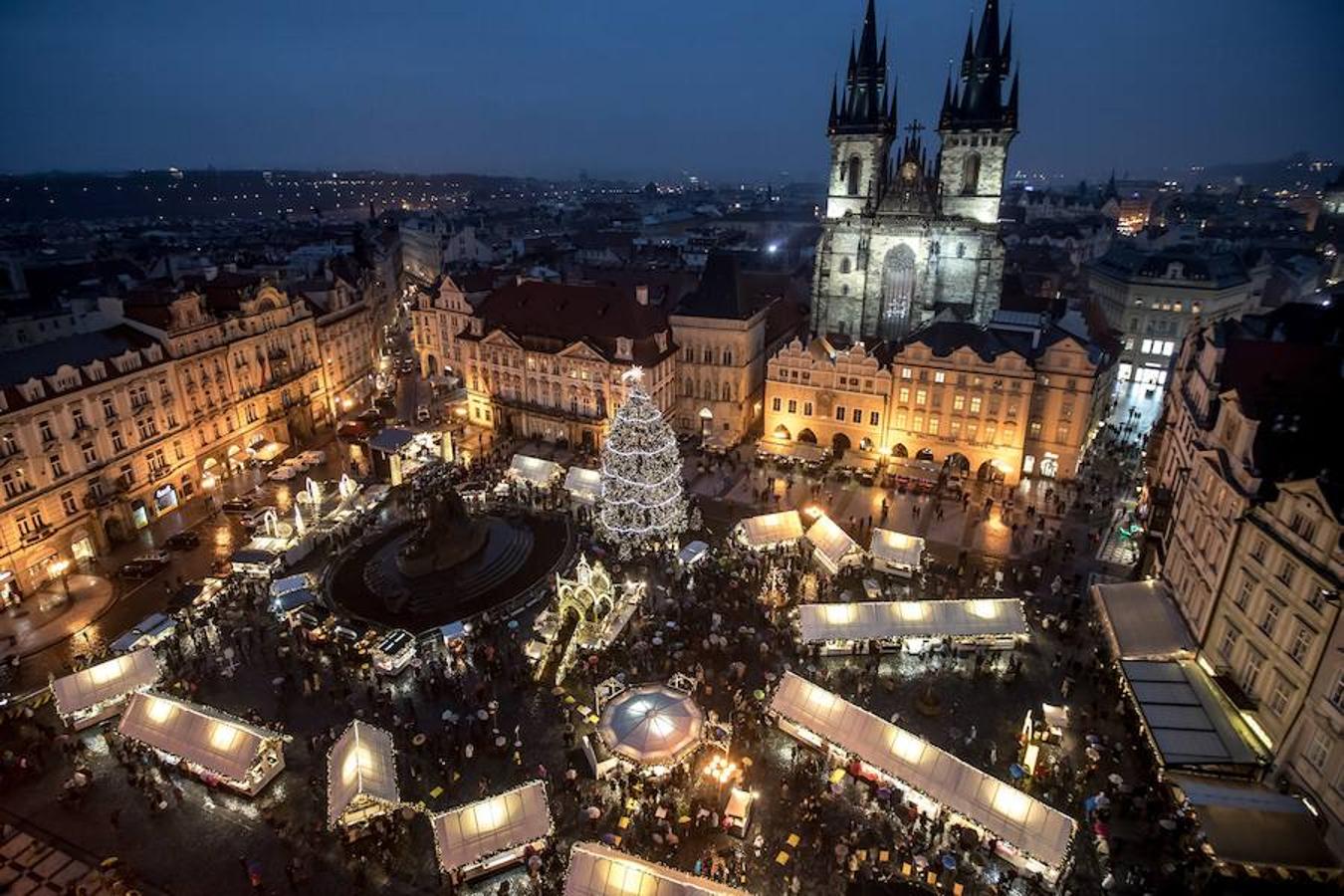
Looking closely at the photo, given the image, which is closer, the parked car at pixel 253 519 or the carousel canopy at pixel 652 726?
the carousel canopy at pixel 652 726

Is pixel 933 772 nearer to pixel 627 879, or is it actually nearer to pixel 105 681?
pixel 627 879

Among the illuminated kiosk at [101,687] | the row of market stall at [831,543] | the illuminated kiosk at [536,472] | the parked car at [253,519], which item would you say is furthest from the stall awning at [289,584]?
the row of market stall at [831,543]

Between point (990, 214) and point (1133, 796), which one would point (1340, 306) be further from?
point (1133, 796)

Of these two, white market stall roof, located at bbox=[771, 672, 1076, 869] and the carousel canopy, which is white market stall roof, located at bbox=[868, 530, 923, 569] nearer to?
white market stall roof, located at bbox=[771, 672, 1076, 869]

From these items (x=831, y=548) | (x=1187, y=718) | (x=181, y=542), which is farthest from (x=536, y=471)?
(x=1187, y=718)

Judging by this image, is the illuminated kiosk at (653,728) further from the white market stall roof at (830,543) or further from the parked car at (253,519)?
the parked car at (253,519)
